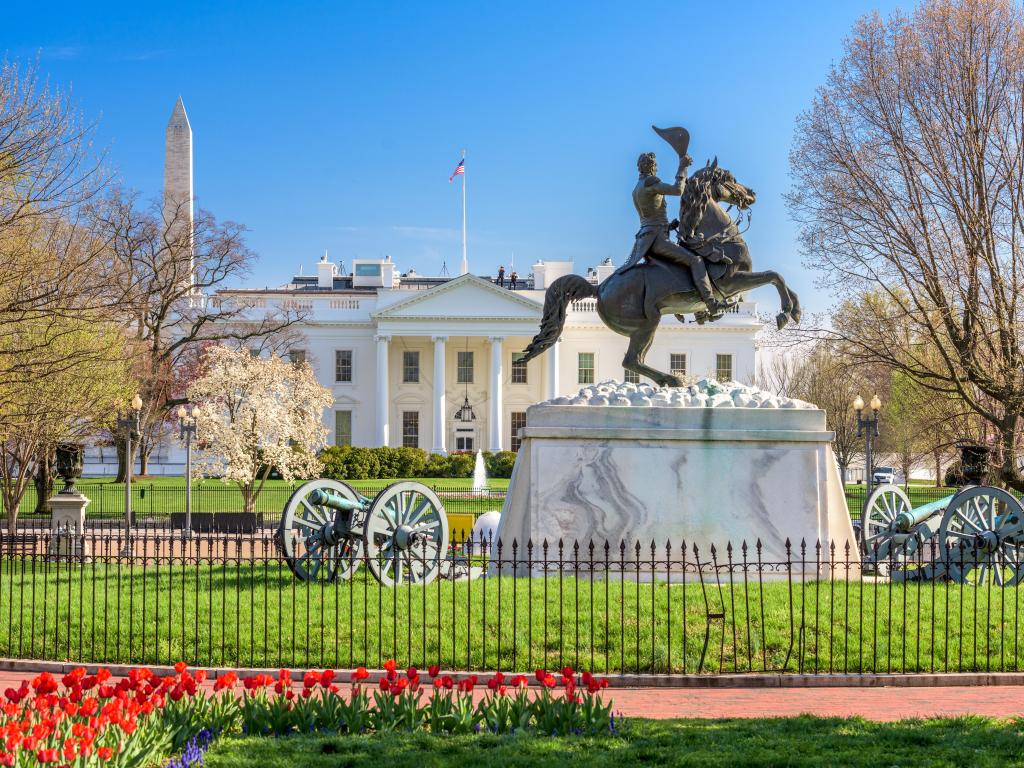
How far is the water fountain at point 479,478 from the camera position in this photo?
135 feet

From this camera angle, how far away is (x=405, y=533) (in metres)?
12.9

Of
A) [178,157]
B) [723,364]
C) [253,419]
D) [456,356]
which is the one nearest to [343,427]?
[456,356]

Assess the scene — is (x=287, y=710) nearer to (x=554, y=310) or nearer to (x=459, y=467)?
(x=554, y=310)

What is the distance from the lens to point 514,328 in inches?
2832

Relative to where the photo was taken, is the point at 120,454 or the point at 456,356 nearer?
the point at 120,454

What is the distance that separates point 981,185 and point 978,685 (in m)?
15.1

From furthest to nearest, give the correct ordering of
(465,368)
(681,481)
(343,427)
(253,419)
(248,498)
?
(465,368), (343,427), (253,419), (248,498), (681,481)

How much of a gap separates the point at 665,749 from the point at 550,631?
3.79m

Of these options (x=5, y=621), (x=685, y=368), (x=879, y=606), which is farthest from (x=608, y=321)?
(x=685, y=368)

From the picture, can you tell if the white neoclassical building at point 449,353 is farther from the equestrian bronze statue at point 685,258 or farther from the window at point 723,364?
the equestrian bronze statue at point 685,258

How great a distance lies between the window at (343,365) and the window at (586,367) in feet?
45.8

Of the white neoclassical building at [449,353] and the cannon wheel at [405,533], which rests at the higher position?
the white neoclassical building at [449,353]

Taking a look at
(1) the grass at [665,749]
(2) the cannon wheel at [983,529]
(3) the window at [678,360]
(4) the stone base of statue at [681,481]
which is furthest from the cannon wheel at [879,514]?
(3) the window at [678,360]

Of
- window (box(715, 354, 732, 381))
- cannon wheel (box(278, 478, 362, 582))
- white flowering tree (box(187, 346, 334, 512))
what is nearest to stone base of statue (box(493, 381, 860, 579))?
cannon wheel (box(278, 478, 362, 582))
